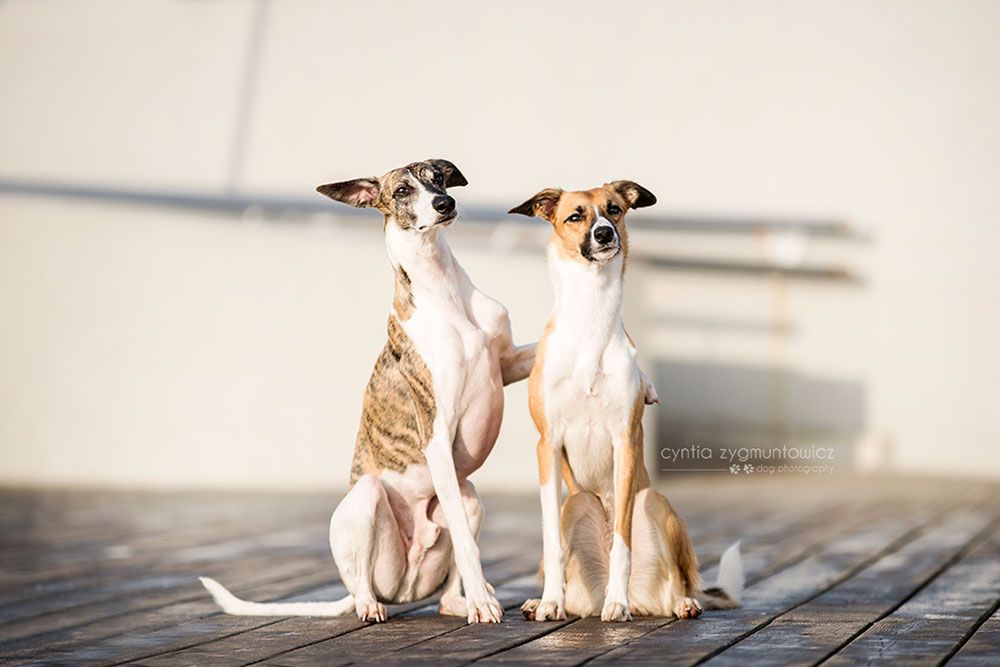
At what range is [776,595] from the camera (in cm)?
432

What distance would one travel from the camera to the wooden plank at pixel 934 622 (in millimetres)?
3186

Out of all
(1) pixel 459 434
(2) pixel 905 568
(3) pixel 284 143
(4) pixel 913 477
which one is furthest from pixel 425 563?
(3) pixel 284 143

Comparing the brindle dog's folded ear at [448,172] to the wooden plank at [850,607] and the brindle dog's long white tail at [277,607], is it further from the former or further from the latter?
the wooden plank at [850,607]

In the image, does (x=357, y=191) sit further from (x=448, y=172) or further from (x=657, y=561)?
(x=657, y=561)

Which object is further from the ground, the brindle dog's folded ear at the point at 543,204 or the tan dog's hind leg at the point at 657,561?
the brindle dog's folded ear at the point at 543,204

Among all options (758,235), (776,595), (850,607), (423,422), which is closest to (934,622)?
(850,607)

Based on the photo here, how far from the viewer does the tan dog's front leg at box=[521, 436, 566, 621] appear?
371 cm

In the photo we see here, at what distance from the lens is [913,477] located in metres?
9.98

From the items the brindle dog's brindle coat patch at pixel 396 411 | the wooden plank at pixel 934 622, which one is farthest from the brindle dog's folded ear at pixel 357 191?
the wooden plank at pixel 934 622

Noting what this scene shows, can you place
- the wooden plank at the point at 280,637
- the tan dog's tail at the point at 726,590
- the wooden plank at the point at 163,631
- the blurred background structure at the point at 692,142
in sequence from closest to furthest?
1. the wooden plank at the point at 280,637
2. the wooden plank at the point at 163,631
3. the tan dog's tail at the point at 726,590
4. the blurred background structure at the point at 692,142

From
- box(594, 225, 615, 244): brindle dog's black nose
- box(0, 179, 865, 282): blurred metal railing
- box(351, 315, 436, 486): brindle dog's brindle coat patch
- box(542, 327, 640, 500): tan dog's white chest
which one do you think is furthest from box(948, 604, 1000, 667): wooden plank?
box(0, 179, 865, 282): blurred metal railing

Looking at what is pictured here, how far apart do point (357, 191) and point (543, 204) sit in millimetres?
512

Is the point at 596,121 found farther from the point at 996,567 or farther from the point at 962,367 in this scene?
the point at 996,567

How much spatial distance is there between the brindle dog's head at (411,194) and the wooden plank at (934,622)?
1468 millimetres
